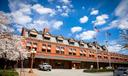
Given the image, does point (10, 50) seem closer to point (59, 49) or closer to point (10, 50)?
point (10, 50)

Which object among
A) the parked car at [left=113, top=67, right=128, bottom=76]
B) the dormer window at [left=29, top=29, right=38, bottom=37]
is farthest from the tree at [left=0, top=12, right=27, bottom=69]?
the parked car at [left=113, top=67, right=128, bottom=76]

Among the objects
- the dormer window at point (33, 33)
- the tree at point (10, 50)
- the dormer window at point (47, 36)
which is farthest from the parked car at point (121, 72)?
the dormer window at point (47, 36)

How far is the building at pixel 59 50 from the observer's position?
44562 millimetres

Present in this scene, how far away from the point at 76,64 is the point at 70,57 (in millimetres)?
3588

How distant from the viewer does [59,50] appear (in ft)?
166

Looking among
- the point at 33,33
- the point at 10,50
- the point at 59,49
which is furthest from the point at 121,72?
the point at 59,49

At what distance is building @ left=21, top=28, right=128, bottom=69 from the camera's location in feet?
146

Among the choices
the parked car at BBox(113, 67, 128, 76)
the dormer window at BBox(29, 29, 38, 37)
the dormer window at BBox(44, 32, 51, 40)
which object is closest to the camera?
the parked car at BBox(113, 67, 128, 76)

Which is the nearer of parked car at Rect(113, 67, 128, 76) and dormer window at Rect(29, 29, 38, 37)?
parked car at Rect(113, 67, 128, 76)

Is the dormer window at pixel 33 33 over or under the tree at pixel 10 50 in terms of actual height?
over

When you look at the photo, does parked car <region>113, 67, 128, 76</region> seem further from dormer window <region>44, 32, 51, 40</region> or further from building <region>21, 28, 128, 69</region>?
dormer window <region>44, 32, 51, 40</region>

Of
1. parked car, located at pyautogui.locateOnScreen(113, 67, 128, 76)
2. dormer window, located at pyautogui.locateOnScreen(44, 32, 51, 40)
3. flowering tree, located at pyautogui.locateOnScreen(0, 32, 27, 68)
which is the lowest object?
parked car, located at pyautogui.locateOnScreen(113, 67, 128, 76)

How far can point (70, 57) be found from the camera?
50812 millimetres

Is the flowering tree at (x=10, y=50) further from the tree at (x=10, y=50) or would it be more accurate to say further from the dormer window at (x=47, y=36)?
the dormer window at (x=47, y=36)
